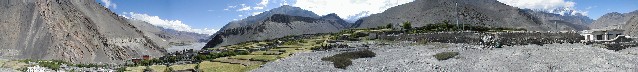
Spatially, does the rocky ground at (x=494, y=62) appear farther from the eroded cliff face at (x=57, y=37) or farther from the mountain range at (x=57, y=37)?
the mountain range at (x=57, y=37)

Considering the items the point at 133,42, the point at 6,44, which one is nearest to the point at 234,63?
the point at 6,44

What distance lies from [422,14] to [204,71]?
13848 centimetres

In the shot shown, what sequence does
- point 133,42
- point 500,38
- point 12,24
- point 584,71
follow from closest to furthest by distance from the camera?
1. point 584,71
2. point 500,38
3. point 12,24
4. point 133,42

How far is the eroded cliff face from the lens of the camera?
392 feet

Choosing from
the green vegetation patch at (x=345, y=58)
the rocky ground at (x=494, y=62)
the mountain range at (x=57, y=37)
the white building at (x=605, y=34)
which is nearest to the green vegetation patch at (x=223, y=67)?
the rocky ground at (x=494, y=62)

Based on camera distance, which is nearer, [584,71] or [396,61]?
[584,71]

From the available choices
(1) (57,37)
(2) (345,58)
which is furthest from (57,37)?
(2) (345,58)

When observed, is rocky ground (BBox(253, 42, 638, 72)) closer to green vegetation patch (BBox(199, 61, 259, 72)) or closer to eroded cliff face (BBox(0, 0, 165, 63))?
green vegetation patch (BBox(199, 61, 259, 72))

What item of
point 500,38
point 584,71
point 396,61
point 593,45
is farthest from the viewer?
point 500,38

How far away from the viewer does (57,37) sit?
126 m

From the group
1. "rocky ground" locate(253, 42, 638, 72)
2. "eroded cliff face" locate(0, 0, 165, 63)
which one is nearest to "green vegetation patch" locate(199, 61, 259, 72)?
"rocky ground" locate(253, 42, 638, 72)

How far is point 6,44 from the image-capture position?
132625 mm

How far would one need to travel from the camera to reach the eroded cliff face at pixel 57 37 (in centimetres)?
11962

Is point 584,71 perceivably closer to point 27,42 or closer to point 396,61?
point 396,61
